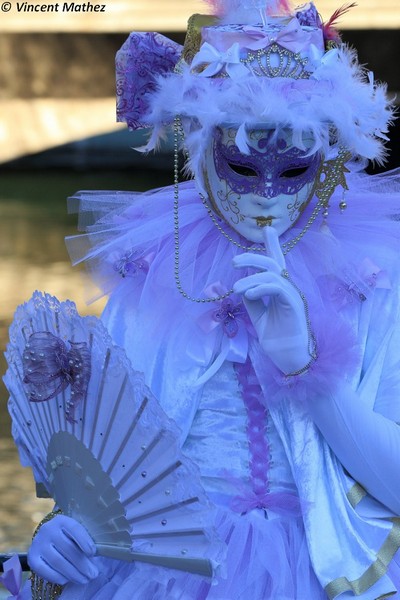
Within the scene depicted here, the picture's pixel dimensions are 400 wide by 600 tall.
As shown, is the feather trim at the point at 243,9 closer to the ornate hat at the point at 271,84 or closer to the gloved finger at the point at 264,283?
the ornate hat at the point at 271,84

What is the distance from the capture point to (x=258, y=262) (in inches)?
81.0

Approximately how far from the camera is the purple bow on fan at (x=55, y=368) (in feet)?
6.84

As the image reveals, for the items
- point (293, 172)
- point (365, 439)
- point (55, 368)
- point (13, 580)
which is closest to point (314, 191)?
point (293, 172)

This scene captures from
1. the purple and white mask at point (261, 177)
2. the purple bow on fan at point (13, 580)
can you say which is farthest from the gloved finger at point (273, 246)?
the purple bow on fan at point (13, 580)

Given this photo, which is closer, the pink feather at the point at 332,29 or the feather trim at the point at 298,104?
the feather trim at the point at 298,104

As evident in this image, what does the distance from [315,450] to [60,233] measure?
7323mm

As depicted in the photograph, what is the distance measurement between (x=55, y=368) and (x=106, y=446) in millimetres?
158

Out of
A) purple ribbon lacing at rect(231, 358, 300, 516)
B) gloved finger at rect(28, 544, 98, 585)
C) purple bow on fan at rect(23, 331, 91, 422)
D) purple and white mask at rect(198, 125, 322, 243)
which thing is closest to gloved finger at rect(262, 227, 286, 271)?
purple and white mask at rect(198, 125, 322, 243)

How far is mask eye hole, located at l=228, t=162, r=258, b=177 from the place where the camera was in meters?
2.22

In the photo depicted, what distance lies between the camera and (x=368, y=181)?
2.44 metres

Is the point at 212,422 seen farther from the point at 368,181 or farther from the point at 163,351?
the point at 368,181

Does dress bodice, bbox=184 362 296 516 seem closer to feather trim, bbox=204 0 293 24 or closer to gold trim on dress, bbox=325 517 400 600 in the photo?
gold trim on dress, bbox=325 517 400 600

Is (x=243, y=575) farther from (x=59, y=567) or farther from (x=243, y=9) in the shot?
(x=243, y=9)

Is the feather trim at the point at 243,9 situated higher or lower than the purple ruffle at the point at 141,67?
higher
